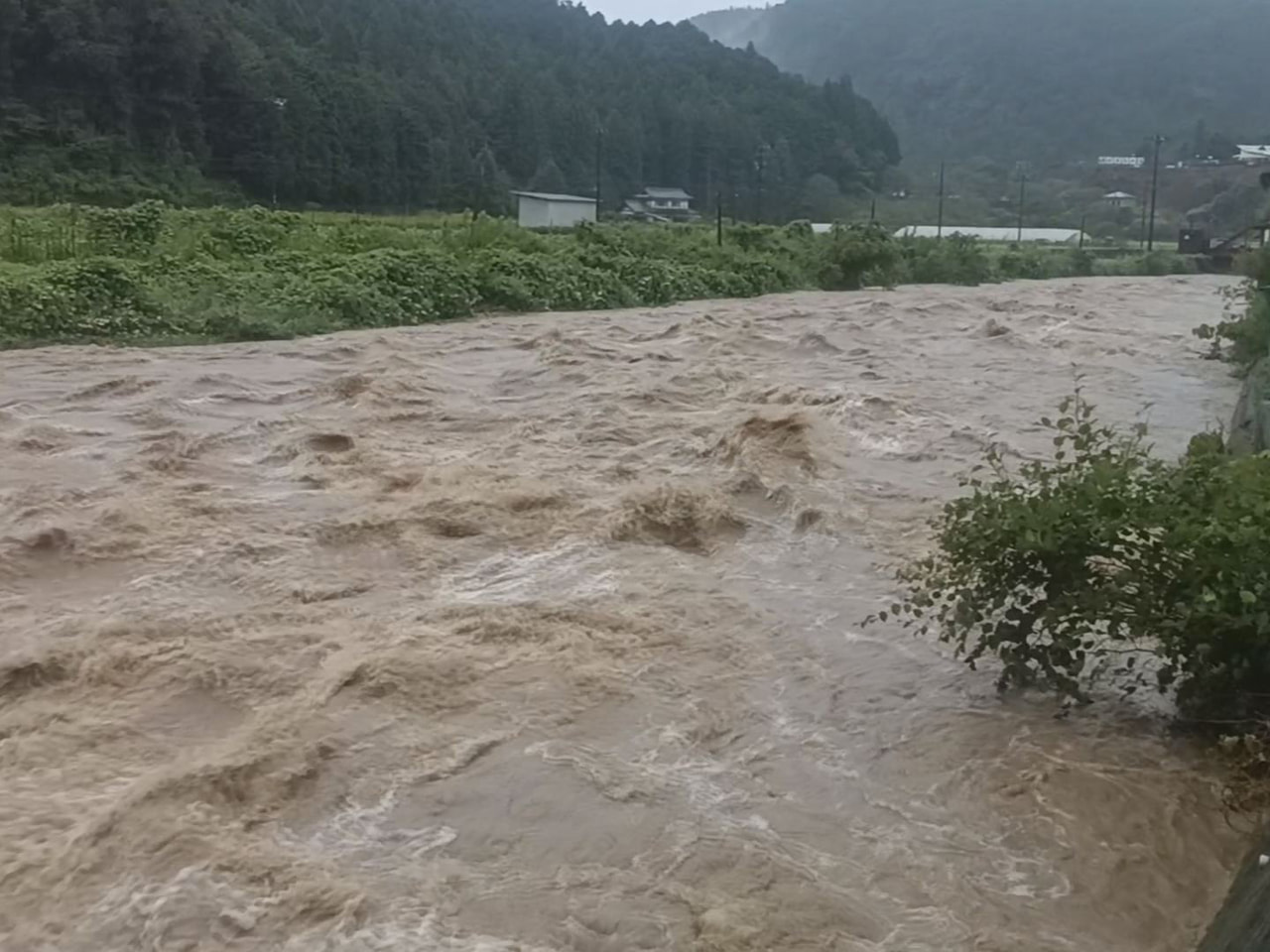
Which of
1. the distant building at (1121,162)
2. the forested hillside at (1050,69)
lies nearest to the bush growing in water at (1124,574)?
the forested hillside at (1050,69)

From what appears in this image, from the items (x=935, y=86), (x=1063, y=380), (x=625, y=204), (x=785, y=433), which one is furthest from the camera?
(x=935, y=86)

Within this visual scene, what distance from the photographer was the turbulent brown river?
3.97 m

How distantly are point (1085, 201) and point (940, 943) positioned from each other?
41801 millimetres

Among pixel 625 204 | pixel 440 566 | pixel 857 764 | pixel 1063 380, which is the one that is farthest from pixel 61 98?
pixel 857 764

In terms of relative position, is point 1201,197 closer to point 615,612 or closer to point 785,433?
point 785,433

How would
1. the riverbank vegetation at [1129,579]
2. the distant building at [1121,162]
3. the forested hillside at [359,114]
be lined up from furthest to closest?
the distant building at [1121,162], the forested hillside at [359,114], the riverbank vegetation at [1129,579]

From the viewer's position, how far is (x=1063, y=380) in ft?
46.8

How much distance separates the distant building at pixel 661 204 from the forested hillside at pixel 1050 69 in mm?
14180

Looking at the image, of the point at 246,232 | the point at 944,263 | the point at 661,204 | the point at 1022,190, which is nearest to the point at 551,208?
the point at 661,204

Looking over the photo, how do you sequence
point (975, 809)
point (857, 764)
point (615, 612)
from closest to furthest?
point (975, 809)
point (857, 764)
point (615, 612)

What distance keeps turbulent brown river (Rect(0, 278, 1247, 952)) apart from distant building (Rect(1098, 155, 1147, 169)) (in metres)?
34.1

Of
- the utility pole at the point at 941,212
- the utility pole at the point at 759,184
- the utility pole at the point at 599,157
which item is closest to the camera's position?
the utility pole at the point at 759,184

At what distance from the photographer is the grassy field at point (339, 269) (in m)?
14.5

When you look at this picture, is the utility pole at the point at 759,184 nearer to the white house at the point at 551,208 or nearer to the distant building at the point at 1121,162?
the white house at the point at 551,208
